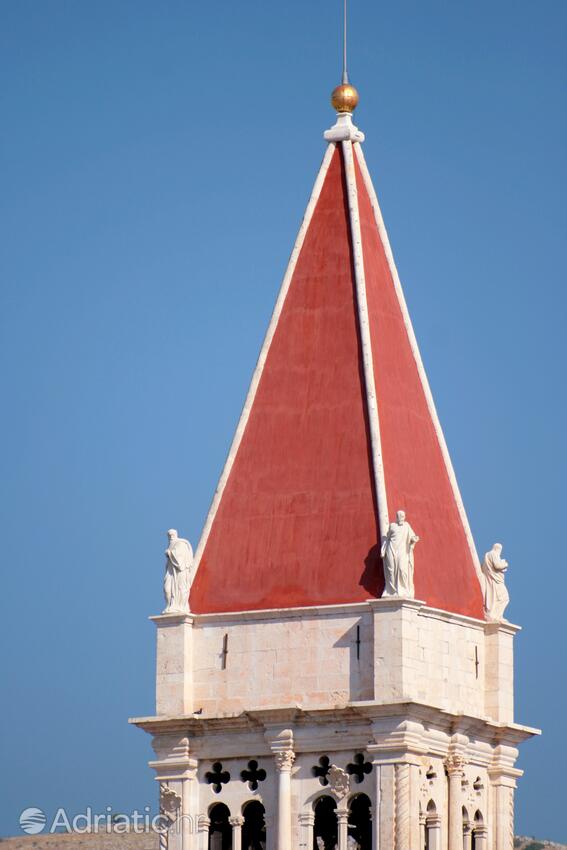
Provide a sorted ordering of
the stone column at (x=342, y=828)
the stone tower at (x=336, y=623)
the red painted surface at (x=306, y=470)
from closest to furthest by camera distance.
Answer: the stone column at (x=342, y=828)
the stone tower at (x=336, y=623)
the red painted surface at (x=306, y=470)

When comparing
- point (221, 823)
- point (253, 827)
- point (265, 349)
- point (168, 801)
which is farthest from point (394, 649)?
point (265, 349)

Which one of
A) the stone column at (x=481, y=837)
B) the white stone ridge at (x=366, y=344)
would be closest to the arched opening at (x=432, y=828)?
the stone column at (x=481, y=837)

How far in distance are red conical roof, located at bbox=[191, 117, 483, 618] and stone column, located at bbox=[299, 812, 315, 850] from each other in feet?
14.4

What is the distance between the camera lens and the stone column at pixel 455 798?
68875 millimetres

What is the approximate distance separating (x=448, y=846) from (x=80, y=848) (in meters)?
35.5

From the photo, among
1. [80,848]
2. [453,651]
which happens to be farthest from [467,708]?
[80,848]

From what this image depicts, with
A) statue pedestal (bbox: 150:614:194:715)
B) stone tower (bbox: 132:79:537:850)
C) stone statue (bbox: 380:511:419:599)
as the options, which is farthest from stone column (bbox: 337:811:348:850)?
stone statue (bbox: 380:511:419:599)

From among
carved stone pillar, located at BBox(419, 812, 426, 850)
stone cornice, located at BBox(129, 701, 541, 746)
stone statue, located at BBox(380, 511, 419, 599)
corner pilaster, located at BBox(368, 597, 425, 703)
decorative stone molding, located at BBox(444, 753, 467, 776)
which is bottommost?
carved stone pillar, located at BBox(419, 812, 426, 850)

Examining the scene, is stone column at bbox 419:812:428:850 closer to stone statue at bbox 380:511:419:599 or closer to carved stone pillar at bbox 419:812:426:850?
carved stone pillar at bbox 419:812:426:850

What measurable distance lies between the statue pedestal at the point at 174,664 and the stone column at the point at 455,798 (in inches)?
219

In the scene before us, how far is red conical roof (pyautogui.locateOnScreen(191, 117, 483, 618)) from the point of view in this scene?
2746 inches

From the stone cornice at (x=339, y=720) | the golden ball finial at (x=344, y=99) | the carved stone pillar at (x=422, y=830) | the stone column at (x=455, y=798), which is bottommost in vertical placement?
the carved stone pillar at (x=422, y=830)

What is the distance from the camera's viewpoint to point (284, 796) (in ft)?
224

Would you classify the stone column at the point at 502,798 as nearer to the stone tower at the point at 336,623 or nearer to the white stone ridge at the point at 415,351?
the stone tower at the point at 336,623
